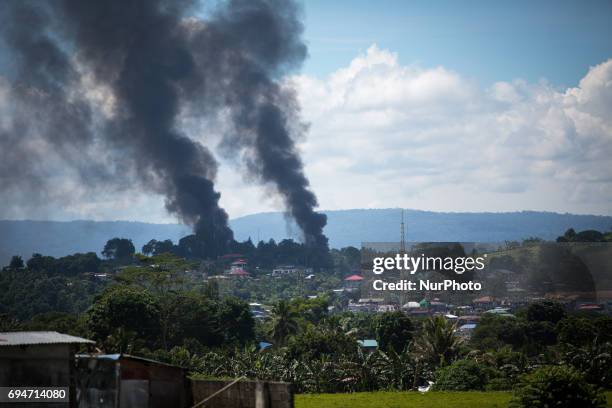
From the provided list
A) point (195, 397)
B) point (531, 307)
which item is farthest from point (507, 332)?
point (195, 397)

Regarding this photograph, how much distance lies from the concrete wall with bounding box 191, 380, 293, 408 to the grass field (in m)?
20.9

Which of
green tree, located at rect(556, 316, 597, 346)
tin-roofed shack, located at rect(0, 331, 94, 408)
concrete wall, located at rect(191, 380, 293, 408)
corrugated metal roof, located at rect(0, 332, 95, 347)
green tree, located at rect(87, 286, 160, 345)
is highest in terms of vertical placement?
corrugated metal roof, located at rect(0, 332, 95, 347)

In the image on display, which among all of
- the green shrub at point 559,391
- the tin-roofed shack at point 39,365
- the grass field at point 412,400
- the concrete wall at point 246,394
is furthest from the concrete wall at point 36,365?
the grass field at point 412,400

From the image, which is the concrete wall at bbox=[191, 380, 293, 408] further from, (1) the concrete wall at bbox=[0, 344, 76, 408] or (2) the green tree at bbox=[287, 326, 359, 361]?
(2) the green tree at bbox=[287, 326, 359, 361]

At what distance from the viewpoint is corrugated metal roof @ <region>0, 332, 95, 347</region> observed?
76.5ft

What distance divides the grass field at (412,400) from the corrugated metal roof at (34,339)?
22145mm

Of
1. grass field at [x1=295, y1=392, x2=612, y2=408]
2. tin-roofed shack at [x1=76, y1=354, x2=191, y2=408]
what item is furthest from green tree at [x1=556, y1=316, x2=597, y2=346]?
tin-roofed shack at [x1=76, y1=354, x2=191, y2=408]

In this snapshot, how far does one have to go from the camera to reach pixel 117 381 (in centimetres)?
2377

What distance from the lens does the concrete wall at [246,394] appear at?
22.2 m

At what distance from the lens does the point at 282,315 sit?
103688mm

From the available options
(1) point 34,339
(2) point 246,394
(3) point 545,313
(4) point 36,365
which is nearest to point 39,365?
(4) point 36,365

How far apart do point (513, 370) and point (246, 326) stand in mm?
49087

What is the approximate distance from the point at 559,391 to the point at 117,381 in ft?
54.1

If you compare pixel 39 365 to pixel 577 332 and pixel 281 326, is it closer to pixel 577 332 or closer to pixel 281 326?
pixel 577 332
